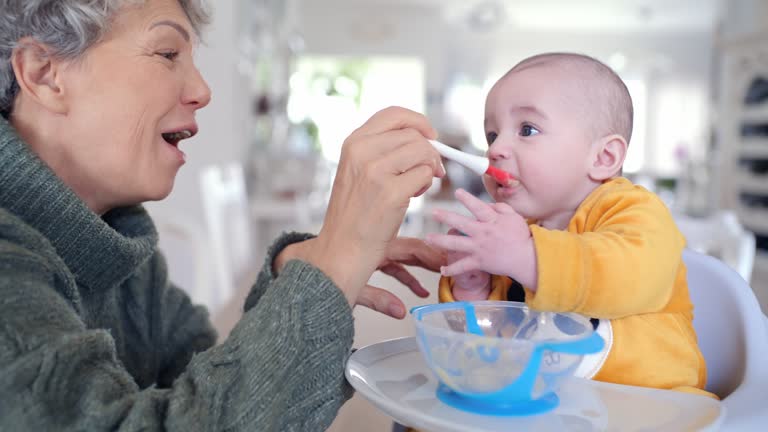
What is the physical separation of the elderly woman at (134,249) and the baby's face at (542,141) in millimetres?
122

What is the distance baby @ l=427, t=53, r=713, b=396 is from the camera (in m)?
0.63

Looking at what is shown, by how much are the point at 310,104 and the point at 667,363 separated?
352 inches

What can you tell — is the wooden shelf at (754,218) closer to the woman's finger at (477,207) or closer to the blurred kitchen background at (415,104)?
the blurred kitchen background at (415,104)

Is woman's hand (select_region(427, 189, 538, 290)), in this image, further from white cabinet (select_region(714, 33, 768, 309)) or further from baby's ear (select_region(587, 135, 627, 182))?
white cabinet (select_region(714, 33, 768, 309))

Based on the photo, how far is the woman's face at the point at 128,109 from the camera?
2.89ft

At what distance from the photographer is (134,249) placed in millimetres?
902

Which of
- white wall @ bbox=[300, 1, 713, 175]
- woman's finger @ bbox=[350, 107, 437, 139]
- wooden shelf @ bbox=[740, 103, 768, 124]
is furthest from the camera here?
white wall @ bbox=[300, 1, 713, 175]

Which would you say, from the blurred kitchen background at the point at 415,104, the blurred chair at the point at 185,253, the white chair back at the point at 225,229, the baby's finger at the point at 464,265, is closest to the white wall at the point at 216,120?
the blurred kitchen background at the point at 415,104

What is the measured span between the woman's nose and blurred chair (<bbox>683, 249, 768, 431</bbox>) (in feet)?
2.28

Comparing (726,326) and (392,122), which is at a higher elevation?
(392,122)

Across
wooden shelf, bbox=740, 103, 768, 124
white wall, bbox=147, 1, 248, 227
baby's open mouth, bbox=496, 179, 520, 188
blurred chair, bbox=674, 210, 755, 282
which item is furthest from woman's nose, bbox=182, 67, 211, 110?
wooden shelf, bbox=740, 103, 768, 124

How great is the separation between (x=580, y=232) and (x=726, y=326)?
0.21m

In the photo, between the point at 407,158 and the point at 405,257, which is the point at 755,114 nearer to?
the point at 405,257

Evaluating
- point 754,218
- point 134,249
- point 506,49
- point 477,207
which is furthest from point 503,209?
point 506,49
